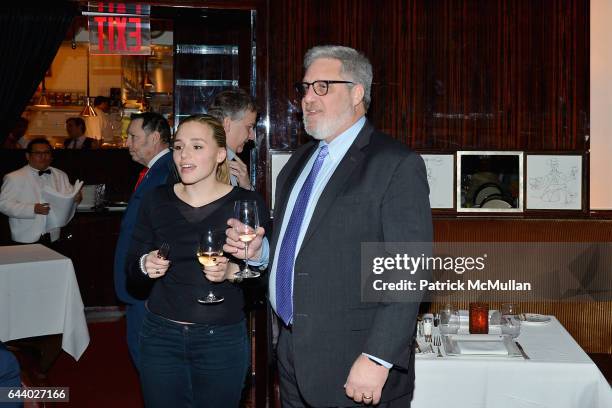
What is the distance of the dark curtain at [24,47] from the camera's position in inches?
173

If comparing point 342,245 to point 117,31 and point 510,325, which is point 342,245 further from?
point 117,31

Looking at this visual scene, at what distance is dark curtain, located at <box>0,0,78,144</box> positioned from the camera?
14.4 ft

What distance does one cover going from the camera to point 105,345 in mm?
6059

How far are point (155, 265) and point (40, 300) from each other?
285 cm

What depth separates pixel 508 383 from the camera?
2834 mm

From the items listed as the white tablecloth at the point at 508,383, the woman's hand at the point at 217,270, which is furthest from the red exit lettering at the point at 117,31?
the white tablecloth at the point at 508,383

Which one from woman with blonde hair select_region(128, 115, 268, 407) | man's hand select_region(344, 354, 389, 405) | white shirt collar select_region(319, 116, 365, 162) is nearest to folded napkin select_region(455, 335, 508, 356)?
man's hand select_region(344, 354, 389, 405)

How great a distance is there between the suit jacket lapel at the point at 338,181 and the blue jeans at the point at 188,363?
1.90 ft

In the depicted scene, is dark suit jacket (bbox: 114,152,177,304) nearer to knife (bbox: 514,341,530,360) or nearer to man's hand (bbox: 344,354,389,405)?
man's hand (bbox: 344,354,389,405)

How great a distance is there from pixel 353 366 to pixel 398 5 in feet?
10.4

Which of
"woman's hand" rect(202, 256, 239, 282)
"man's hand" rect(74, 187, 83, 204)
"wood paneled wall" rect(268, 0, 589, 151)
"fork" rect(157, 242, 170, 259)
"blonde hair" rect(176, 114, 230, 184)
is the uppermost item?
"wood paneled wall" rect(268, 0, 589, 151)

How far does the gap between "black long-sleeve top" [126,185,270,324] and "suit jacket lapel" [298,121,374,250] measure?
0.41 metres

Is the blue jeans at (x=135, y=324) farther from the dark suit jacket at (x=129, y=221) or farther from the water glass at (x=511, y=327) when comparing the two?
the water glass at (x=511, y=327)

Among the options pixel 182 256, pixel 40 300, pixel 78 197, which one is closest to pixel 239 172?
pixel 182 256
